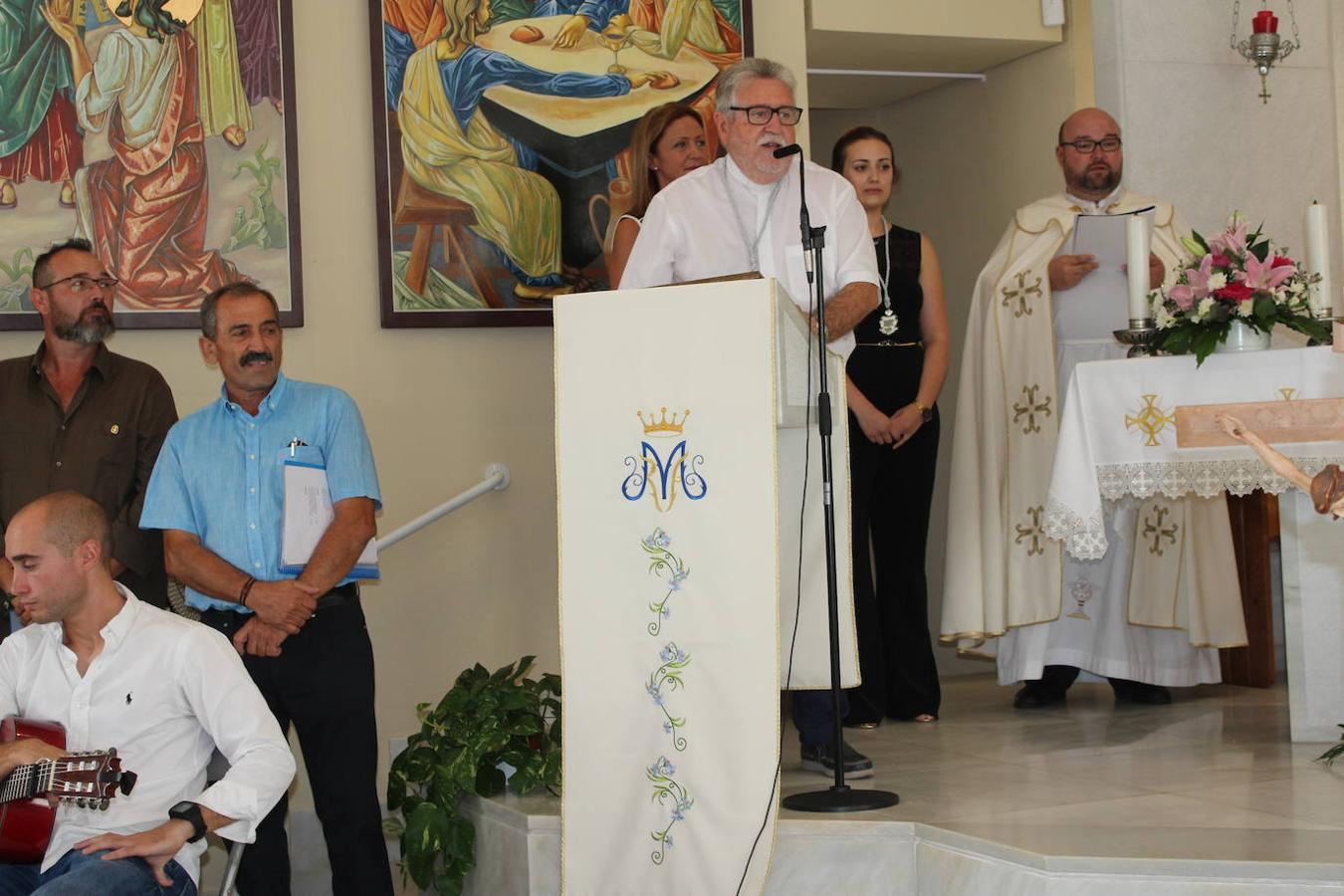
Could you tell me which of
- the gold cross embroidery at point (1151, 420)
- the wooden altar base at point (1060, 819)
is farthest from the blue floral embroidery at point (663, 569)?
the gold cross embroidery at point (1151, 420)

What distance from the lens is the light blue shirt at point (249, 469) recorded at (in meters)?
4.40

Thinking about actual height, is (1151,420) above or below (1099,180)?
below

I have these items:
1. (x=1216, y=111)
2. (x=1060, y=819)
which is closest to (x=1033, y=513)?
(x=1060, y=819)

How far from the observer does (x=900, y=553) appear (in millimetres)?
5617

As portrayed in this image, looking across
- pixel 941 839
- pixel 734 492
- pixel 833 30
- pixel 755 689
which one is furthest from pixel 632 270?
pixel 833 30

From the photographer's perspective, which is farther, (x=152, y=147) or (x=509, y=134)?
(x=509, y=134)

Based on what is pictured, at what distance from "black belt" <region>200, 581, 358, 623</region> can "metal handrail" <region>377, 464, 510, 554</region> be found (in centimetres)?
100

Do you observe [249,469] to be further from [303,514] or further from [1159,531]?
[1159,531]

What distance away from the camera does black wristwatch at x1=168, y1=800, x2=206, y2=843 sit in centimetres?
311

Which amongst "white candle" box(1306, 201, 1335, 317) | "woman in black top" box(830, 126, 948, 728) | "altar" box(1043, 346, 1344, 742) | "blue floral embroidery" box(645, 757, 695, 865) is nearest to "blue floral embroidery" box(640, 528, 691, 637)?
"blue floral embroidery" box(645, 757, 695, 865)

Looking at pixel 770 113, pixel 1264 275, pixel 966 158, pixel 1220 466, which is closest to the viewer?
pixel 770 113

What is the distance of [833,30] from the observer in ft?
22.1

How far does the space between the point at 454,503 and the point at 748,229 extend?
168 cm

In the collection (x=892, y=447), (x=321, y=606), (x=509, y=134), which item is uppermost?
(x=509, y=134)
